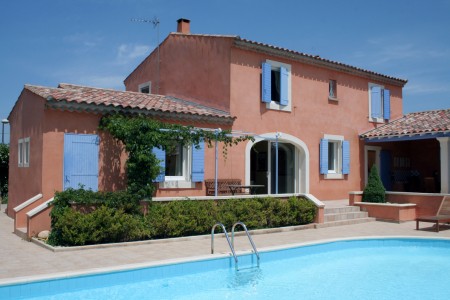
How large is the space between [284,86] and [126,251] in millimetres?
10179

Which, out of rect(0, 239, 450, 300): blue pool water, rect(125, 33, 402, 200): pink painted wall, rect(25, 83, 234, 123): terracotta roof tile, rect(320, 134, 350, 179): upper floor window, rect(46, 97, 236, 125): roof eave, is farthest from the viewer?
rect(320, 134, 350, 179): upper floor window

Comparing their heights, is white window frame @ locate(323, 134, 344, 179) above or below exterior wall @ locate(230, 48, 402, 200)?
below

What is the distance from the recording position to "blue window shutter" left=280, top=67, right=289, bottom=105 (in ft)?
58.0

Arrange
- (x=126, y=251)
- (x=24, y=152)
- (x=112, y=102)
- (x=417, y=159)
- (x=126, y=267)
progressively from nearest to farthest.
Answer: (x=126, y=267) < (x=126, y=251) < (x=112, y=102) < (x=24, y=152) < (x=417, y=159)

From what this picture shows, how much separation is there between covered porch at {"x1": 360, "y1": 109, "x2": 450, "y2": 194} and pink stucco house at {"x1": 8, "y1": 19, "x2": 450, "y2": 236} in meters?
0.10

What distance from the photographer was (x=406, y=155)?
23094 mm

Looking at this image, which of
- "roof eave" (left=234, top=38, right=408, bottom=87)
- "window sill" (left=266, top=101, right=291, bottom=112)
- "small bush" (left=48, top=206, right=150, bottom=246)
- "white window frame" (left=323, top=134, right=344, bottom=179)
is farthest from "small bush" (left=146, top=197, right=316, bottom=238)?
"roof eave" (left=234, top=38, right=408, bottom=87)

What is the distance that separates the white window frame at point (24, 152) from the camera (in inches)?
563

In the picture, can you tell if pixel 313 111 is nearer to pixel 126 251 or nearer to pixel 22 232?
pixel 126 251

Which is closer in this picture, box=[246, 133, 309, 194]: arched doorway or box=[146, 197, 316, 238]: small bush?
box=[146, 197, 316, 238]: small bush

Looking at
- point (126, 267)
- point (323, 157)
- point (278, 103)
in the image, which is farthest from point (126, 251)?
point (323, 157)

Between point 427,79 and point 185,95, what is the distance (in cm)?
1146

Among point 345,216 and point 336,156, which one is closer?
point 345,216

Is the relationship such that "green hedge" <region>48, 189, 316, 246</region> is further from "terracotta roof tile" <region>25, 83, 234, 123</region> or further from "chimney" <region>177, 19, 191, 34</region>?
"chimney" <region>177, 19, 191, 34</region>
